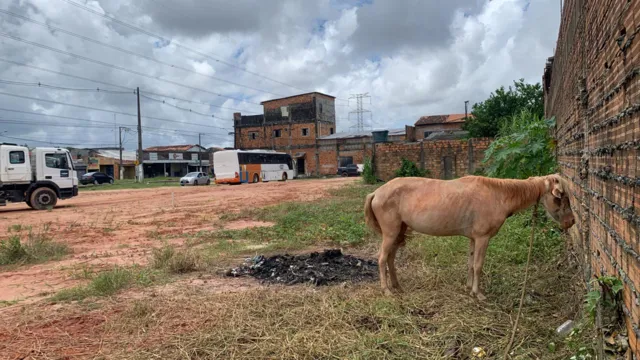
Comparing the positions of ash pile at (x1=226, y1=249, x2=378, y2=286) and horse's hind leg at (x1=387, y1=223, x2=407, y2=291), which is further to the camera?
ash pile at (x1=226, y1=249, x2=378, y2=286)

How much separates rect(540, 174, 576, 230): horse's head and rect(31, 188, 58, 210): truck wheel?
66.9 ft

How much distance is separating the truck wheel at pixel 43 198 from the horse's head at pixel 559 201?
2038cm

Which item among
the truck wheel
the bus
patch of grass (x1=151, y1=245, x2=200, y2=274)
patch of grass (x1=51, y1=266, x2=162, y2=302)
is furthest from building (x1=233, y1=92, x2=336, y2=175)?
patch of grass (x1=51, y1=266, x2=162, y2=302)

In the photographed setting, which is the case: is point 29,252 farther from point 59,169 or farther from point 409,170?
point 409,170

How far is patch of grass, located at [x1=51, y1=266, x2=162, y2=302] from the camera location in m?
5.58

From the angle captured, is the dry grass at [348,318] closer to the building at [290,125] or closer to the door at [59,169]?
the door at [59,169]

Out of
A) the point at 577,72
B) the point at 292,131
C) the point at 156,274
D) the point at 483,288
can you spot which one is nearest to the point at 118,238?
the point at 156,274

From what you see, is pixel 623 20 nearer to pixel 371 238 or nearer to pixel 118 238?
pixel 371 238

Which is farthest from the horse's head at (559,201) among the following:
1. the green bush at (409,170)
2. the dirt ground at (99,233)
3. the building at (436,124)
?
the building at (436,124)

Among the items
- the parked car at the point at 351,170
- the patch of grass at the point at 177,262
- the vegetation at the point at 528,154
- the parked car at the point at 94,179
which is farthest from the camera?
the parked car at the point at 351,170

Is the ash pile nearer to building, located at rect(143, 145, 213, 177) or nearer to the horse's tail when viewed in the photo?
the horse's tail

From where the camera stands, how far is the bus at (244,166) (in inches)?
1432

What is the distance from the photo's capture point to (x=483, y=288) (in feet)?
16.5

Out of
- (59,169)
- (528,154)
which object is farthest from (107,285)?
(59,169)
